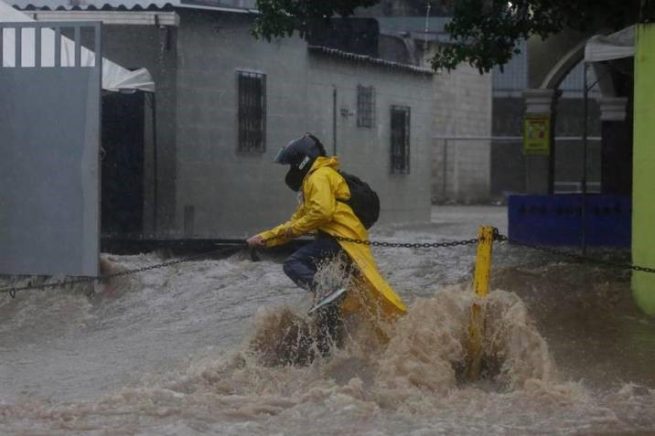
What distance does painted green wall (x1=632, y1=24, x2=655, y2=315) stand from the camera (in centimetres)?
1192

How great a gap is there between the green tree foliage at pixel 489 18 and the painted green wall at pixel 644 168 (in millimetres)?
2813

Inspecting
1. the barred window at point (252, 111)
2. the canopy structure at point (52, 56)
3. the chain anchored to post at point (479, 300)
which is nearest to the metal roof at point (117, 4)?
the barred window at point (252, 111)

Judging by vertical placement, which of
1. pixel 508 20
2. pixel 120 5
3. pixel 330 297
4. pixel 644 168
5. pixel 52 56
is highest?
pixel 120 5

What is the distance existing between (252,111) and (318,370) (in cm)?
1095

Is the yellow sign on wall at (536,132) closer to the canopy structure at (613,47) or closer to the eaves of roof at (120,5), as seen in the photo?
the eaves of roof at (120,5)

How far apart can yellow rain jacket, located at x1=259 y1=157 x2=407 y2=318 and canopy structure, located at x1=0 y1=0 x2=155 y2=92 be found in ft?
13.3

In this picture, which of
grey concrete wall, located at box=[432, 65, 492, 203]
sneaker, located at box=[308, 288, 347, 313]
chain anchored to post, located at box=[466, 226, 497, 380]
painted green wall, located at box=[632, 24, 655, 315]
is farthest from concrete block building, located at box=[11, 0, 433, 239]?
grey concrete wall, located at box=[432, 65, 492, 203]

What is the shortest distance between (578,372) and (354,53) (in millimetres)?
14827

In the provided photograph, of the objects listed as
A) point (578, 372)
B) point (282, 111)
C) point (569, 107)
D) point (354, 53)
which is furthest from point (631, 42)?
point (569, 107)

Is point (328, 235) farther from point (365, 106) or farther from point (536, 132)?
point (365, 106)

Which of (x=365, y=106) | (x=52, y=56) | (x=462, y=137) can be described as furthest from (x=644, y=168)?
(x=462, y=137)

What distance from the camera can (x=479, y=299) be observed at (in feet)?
30.8

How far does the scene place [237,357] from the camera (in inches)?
397

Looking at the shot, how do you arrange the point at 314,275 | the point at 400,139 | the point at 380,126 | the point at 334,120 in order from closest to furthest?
the point at 314,275 → the point at 334,120 → the point at 380,126 → the point at 400,139
